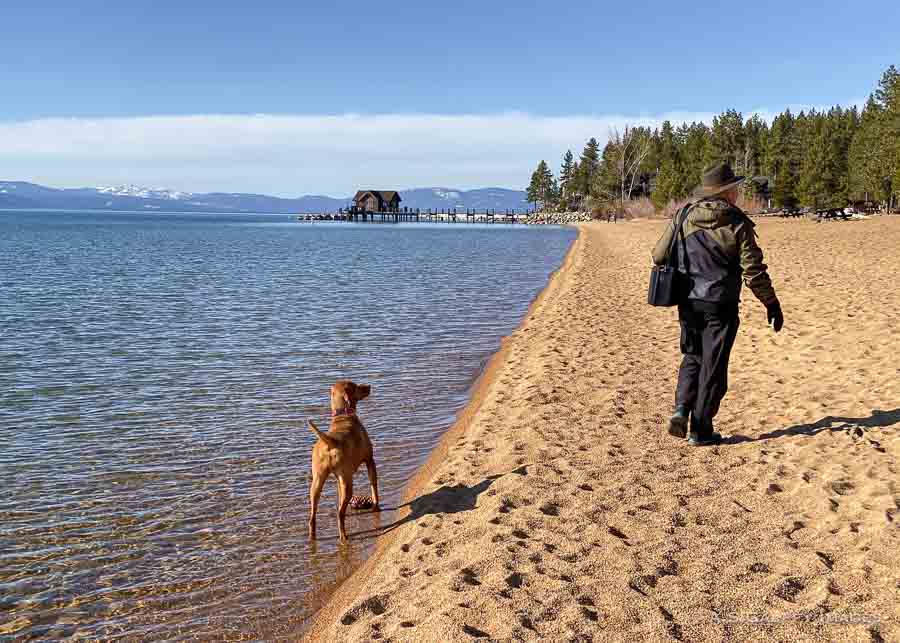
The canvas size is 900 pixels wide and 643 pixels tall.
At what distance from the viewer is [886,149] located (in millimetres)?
69312

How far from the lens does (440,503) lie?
6.57m

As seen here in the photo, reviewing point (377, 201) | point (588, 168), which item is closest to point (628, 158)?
point (588, 168)

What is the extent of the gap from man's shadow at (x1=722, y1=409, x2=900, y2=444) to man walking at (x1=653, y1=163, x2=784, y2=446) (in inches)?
28.5

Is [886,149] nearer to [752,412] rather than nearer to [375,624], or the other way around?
[752,412]

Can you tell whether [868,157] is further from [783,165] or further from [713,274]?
[713,274]

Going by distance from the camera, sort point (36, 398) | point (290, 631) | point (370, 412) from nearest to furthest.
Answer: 1. point (290, 631)
2. point (370, 412)
3. point (36, 398)

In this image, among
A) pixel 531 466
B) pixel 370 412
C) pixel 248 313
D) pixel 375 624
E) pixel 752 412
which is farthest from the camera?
pixel 248 313

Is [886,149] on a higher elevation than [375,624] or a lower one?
higher

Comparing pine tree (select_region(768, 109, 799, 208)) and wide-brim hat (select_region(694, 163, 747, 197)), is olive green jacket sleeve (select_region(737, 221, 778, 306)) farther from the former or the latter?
pine tree (select_region(768, 109, 799, 208))

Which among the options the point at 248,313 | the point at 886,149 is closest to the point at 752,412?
the point at 248,313

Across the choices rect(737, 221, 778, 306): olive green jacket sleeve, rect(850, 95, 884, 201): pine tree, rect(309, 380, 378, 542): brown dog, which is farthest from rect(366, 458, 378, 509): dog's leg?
rect(850, 95, 884, 201): pine tree

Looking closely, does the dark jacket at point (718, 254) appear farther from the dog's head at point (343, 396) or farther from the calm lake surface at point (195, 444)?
the calm lake surface at point (195, 444)

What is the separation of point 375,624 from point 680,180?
103 metres

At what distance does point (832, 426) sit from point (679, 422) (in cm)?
168
